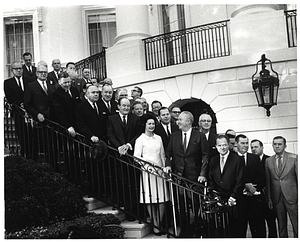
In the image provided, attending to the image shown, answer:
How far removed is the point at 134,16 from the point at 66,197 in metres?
7.81

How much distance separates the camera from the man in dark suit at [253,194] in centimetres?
554

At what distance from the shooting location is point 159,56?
465 inches

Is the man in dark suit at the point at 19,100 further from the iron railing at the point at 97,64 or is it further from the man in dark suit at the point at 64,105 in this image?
the iron railing at the point at 97,64

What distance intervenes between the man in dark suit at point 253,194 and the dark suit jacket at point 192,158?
0.60 m

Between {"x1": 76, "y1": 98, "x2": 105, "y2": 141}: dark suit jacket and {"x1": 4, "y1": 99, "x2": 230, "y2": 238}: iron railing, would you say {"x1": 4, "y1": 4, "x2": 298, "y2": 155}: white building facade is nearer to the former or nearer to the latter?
{"x1": 4, "y1": 99, "x2": 230, "y2": 238}: iron railing

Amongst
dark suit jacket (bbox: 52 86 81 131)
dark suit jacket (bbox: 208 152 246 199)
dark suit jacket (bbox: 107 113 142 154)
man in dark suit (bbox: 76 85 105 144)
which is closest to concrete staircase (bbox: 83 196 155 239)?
dark suit jacket (bbox: 107 113 142 154)

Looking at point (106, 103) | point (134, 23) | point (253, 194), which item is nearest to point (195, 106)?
point (134, 23)

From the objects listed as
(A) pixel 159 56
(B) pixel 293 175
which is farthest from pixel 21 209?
(A) pixel 159 56

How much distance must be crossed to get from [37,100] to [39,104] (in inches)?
2.9

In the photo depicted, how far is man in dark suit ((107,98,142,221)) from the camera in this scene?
227 inches

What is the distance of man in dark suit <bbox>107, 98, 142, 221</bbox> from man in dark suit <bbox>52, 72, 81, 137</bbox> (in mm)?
690

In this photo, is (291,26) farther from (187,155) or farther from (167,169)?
(167,169)

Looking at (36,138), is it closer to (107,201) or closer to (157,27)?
(107,201)

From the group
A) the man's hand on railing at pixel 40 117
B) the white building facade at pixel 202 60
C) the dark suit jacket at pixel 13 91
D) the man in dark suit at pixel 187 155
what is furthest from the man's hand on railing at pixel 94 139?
the white building facade at pixel 202 60
